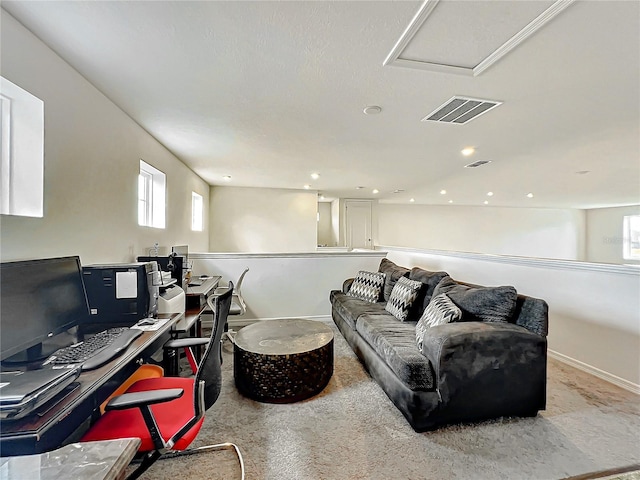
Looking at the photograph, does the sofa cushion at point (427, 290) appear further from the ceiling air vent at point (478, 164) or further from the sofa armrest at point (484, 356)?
the ceiling air vent at point (478, 164)

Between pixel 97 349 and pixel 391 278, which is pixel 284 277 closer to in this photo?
pixel 391 278

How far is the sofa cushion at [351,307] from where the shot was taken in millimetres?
3385

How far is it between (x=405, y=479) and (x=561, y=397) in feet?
5.81

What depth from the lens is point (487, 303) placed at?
232 centimetres

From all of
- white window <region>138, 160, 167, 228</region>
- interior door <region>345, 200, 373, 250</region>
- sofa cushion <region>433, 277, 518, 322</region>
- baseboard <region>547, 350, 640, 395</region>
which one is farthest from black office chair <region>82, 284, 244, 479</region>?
interior door <region>345, 200, 373, 250</region>

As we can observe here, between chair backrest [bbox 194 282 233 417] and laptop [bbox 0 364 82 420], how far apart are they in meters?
0.49

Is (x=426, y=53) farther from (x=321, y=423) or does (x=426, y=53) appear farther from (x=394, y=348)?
(x=321, y=423)

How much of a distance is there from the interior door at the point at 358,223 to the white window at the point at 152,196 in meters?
5.43

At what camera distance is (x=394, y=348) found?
2293 mm

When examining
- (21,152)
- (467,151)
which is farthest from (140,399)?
(467,151)

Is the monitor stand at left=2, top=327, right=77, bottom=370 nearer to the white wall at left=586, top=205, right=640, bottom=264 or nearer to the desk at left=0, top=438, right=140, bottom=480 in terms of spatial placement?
the desk at left=0, top=438, right=140, bottom=480

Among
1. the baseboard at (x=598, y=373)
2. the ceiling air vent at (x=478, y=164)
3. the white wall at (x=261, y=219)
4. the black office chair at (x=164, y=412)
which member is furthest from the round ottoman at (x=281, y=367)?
the white wall at (x=261, y=219)

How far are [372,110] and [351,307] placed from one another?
2194 millimetres

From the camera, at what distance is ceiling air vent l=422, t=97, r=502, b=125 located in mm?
2469
